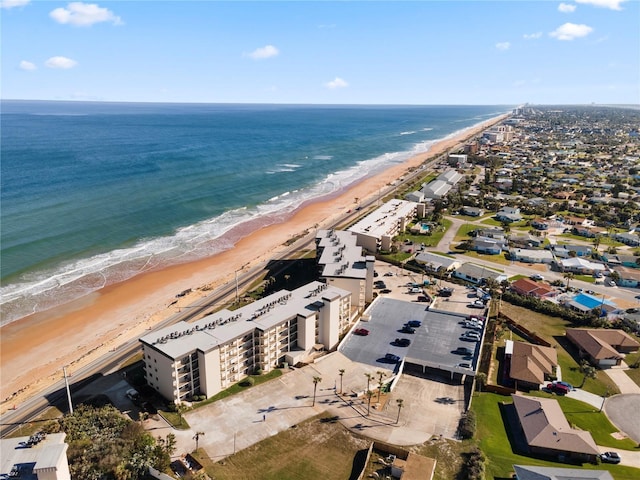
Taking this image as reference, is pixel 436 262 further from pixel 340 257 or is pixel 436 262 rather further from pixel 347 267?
pixel 347 267

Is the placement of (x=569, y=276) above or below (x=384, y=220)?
below

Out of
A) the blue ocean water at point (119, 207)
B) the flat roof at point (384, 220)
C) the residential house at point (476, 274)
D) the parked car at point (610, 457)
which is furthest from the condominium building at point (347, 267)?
the parked car at point (610, 457)

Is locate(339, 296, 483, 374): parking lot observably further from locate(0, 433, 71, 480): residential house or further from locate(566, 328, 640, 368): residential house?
locate(0, 433, 71, 480): residential house

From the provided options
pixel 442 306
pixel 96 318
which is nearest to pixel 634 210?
pixel 442 306

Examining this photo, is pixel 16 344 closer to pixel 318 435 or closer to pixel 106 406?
pixel 106 406

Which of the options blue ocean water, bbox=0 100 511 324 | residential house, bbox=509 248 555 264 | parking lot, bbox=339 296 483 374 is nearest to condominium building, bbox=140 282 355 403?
parking lot, bbox=339 296 483 374

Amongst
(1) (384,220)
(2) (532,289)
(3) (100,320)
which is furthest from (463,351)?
(3) (100,320)
